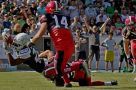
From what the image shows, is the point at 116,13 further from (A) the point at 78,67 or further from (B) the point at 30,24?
(A) the point at 78,67

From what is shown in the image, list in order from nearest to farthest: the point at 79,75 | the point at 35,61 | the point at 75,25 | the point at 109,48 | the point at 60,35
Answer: the point at 60,35, the point at 79,75, the point at 35,61, the point at 109,48, the point at 75,25

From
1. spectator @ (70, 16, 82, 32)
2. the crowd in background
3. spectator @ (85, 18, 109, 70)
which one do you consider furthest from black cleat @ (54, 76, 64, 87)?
spectator @ (70, 16, 82, 32)

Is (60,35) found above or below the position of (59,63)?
above

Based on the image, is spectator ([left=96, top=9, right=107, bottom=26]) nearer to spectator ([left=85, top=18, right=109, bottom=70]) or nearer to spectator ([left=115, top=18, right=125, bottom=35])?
spectator ([left=115, top=18, right=125, bottom=35])

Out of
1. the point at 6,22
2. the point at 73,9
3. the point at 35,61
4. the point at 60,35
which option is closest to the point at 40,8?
the point at 73,9

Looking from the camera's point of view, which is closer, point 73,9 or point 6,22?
point 6,22

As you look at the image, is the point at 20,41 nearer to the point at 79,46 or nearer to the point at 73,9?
the point at 79,46

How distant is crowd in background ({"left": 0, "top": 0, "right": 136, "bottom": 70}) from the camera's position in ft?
74.8

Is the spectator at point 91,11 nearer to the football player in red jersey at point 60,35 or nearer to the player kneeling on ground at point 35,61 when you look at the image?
the player kneeling on ground at point 35,61

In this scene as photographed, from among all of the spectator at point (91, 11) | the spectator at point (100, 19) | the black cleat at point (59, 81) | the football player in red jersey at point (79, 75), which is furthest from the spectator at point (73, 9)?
the black cleat at point (59, 81)

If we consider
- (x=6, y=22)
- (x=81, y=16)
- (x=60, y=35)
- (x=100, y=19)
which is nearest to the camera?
(x=60, y=35)

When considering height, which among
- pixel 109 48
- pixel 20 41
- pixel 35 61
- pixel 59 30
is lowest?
pixel 109 48

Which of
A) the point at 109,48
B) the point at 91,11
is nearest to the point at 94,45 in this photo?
the point at 109,48

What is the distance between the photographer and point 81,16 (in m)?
26.4
